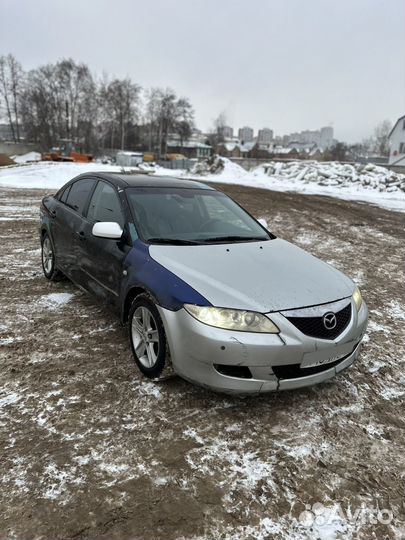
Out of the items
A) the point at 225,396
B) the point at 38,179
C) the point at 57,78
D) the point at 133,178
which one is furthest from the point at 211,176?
the point at 57,78

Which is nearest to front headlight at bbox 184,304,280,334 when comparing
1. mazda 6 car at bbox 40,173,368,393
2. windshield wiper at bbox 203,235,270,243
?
mazda 6 car at bbox 40,173,368,393

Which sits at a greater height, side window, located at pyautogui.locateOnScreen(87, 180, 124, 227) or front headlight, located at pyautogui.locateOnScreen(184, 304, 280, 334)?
side window, located at pyautogui.locateOnScreen(87, 180, 124, 227)

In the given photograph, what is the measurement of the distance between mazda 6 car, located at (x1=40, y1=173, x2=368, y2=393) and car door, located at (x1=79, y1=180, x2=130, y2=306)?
1 centimetres

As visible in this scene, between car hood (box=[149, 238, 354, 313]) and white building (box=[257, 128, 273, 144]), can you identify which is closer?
car hood (box=[149, 238, 354, 313])

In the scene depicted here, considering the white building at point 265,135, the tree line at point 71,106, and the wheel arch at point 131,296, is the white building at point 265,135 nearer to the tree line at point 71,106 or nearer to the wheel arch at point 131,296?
the tree line at point 71,106

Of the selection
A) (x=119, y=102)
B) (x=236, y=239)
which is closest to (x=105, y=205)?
(x=236, y=239)

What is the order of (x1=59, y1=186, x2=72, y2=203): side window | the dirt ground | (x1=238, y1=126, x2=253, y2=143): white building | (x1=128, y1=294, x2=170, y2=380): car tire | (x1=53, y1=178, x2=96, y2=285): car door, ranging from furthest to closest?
(x1=238, y1=126, x2=253, y2=143): white building < (x1=59, y1=186, x2=72, y2=203): side window < (x1=53, y1=178, x2=96, y2=285): car door < (x1=128, y1=294, x2=170, y2=380): car tire < the dirt ground

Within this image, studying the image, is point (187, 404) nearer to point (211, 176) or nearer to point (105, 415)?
point (105, 415)

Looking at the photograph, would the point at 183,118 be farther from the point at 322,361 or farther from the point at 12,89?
the point at 322,361

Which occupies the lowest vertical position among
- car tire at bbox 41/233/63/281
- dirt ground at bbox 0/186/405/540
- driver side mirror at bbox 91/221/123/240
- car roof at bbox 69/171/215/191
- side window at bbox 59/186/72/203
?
dirt ground at bbox 0/186/405/540

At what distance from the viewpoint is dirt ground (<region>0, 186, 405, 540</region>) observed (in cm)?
204

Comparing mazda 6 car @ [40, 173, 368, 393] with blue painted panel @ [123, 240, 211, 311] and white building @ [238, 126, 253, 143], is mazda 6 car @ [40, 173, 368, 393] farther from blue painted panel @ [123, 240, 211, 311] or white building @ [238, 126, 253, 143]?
white building @ [238, 126, 253, 143]

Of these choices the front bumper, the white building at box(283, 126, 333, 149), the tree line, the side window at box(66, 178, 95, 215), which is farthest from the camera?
the white building at box(283, 126, 333, 149)

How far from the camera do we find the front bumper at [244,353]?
8.43 feet
